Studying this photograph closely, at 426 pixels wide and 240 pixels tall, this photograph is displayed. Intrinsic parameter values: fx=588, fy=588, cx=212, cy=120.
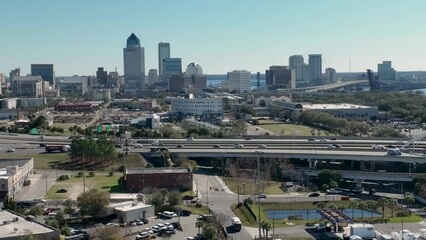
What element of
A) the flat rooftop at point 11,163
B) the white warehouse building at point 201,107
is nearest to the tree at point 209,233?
the flat rooftop at point 11,163

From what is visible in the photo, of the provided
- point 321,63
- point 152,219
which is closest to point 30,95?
point 152,219

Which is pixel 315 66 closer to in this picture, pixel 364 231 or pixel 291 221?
pixel 291 221

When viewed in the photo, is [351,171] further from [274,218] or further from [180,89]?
[180,89]

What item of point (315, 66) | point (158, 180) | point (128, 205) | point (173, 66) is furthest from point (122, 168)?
point (315, 66)

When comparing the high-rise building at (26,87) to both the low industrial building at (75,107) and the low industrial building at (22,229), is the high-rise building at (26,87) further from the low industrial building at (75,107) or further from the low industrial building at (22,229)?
the low industrial building at (22,229)

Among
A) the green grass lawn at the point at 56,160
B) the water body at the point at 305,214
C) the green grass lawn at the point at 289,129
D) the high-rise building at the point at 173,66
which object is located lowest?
the water body at the point at 305,214

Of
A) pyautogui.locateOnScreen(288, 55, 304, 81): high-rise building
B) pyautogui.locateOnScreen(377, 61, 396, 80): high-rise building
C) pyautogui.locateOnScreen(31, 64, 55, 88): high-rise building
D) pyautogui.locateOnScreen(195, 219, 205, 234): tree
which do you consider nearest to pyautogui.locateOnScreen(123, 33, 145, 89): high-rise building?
pyautogui.locateOnScreen(31, 64, 55, 88): high-rise building

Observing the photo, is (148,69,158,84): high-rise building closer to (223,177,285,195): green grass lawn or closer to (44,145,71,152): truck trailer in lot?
(44,145,71,152): truck trailer in lot
